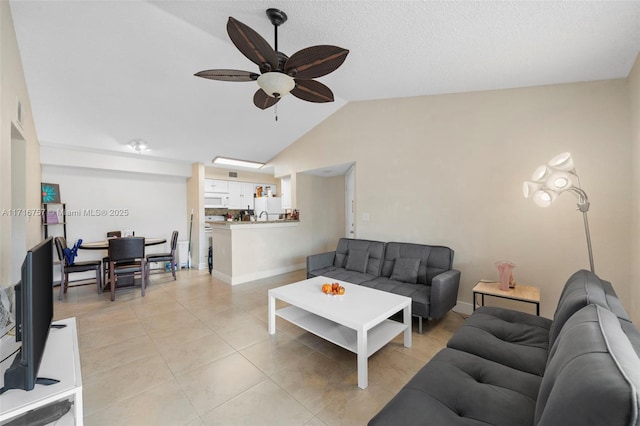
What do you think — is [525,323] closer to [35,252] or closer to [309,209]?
[35,252]

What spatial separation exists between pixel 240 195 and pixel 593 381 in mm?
6516

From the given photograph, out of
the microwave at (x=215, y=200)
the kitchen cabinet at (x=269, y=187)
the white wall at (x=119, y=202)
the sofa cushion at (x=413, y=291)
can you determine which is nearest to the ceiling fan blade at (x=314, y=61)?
the sofa cushion at (x=413, y=291)

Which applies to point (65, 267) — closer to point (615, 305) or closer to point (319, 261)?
point (319, 261)

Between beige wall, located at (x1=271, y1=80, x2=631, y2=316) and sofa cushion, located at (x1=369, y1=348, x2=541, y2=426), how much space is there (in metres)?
1.96

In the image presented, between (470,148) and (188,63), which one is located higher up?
(188,63)

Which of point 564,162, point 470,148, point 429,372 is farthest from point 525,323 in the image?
point 470,148

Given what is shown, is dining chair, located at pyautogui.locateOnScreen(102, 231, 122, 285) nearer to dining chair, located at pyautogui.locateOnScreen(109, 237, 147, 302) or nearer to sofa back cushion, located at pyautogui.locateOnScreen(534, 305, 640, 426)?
dining chair, located at pyautogui.locateOnScreen(109, 237, 147, 302)

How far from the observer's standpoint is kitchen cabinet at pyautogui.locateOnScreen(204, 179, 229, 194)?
237 inches

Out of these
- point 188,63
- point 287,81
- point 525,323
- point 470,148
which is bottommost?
point 525,323

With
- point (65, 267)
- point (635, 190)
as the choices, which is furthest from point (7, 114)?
point (635, 190)

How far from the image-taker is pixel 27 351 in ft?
3.12

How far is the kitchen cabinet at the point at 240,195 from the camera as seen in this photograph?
6.41 meters

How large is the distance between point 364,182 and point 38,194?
506 cm

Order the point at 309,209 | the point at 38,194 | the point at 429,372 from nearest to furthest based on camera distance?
1. the point at 429,372
2. the point at 38,194
3. the point at 309,209
